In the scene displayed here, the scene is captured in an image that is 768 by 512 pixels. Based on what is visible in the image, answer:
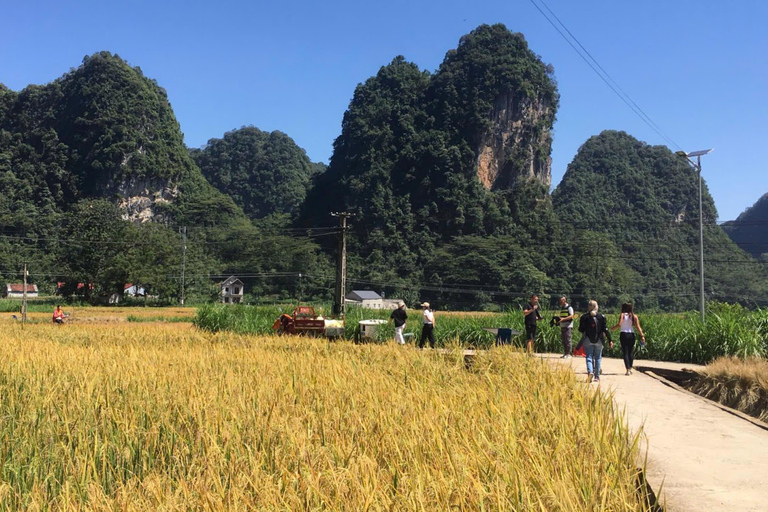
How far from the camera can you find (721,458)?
16.0 feet

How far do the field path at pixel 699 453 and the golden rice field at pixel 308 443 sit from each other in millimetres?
386

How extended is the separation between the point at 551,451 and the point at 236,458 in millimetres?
1896

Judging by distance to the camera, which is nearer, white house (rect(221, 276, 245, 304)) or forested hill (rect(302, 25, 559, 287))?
white house (rect(221, 276, 245, 304))

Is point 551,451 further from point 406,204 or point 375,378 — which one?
point 406,204

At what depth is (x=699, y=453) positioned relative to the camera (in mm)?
5035

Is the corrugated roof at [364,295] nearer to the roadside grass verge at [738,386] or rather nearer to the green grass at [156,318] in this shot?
the green grass at [156,318]

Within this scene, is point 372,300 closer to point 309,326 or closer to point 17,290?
point 309,326

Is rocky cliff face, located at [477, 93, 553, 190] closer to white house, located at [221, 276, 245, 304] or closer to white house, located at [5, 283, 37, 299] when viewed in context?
white house, located at [221, 276, 245, 304]

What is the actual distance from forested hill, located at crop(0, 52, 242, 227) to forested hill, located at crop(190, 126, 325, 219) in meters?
21.7

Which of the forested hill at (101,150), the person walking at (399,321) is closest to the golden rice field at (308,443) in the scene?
the person walking at (399,321)

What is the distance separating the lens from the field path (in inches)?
152

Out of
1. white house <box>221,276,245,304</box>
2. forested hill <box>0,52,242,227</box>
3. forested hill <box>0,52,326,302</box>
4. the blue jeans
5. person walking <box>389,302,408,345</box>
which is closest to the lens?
the blue jeans

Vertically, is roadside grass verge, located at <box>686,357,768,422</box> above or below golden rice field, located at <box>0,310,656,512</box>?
below

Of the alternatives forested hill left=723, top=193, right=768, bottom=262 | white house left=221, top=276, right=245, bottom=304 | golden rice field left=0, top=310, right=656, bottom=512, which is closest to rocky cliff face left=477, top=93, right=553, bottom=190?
forested hill left=723, top=193, right=768, bottom=262
